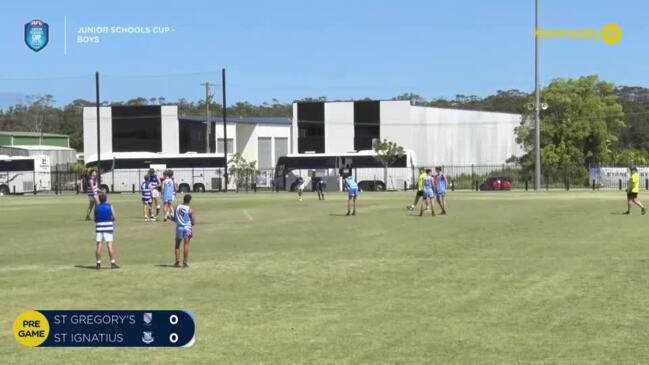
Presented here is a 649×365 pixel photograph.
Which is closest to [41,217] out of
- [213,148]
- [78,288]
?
[78,288]

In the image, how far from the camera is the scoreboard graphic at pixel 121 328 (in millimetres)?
6426

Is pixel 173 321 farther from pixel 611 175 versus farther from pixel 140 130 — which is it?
pixel 140 130

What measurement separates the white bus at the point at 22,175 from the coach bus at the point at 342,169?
20.5 metres

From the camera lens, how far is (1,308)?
10359 mm

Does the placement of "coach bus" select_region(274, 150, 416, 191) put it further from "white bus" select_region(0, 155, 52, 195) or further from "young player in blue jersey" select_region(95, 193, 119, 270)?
"young player in blue jersey" select_region(95, 193, 119, 270)

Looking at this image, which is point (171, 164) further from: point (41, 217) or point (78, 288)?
point (78, 288)

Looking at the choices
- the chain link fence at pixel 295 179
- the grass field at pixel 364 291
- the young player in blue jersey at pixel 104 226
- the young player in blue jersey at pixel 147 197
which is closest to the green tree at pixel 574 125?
the chain link fence at pixel 295 179

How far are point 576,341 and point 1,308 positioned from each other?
6.98m

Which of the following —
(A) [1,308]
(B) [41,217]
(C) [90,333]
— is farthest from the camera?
(B) [41,217]

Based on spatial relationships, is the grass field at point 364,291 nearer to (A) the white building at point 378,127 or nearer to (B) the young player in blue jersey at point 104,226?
(B) the young player in blue jersey at point 104,226

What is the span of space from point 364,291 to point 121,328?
5690 millimetres

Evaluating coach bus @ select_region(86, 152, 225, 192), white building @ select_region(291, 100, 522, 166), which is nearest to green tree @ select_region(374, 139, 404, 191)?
white building @ select_region(291, 100, 522, 166)

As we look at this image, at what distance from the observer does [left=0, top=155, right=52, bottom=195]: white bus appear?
6819 cm

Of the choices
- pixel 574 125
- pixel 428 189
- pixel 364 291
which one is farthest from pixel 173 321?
pixel 574 125
